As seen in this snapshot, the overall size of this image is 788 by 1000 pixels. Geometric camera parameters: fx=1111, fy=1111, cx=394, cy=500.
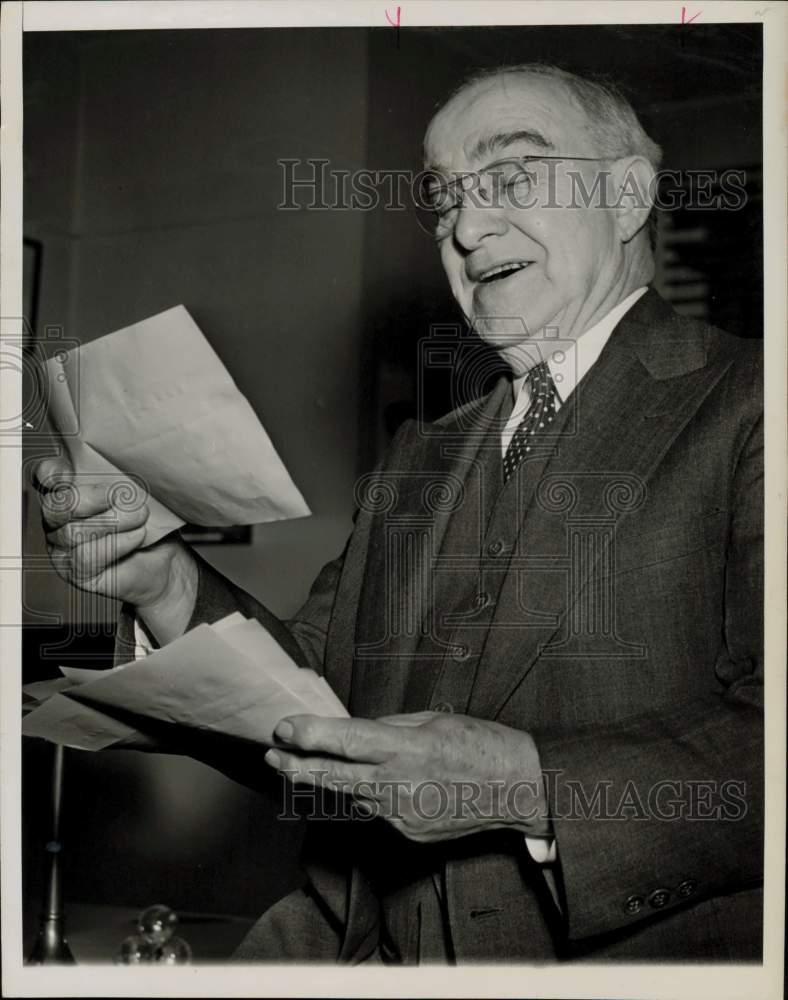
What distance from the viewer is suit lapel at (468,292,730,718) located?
103 cm

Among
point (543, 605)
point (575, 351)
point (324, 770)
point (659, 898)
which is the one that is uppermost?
point (575, 351)

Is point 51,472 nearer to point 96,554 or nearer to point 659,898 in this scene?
point 96,554

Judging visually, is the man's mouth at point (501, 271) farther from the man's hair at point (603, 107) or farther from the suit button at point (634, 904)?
the suit button at point (634, 904)

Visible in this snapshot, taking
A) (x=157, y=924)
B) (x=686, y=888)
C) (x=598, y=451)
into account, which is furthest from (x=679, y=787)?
(x=157, y=924)

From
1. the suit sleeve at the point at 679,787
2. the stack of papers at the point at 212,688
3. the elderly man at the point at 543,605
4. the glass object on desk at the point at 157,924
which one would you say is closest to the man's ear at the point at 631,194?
the elderly man at the point at 543,605

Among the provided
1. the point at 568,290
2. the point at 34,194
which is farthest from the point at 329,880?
the point at 34,194

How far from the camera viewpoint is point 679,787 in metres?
1.04

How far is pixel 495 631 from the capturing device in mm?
1037

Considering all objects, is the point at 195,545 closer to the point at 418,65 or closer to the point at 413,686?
the point at 413,686

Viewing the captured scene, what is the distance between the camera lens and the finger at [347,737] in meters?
0.93

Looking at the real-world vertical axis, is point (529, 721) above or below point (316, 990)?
above

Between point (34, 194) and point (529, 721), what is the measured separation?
2.38 ft

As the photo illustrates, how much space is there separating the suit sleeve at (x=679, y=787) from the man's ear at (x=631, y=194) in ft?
0.76

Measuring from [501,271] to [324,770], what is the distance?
0.50 meters
